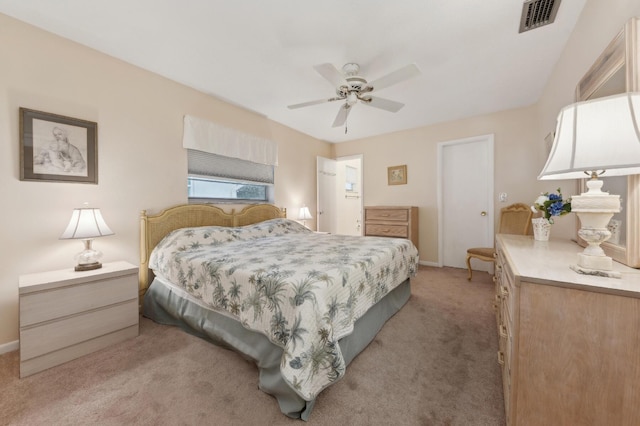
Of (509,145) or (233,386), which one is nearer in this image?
(233,386)

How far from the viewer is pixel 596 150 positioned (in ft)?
2.80

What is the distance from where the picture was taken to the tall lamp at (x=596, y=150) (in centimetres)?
82

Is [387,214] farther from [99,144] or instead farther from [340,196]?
[99,144]

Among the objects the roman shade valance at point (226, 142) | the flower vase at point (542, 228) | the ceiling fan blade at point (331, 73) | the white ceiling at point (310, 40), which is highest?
the white ceiling at point (310, 40)

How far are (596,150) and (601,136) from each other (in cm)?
5

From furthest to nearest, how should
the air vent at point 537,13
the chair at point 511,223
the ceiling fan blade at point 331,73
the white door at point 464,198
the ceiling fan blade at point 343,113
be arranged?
the white door at point 464,198
the chair at point 511,223
the ceiling fan blade at point 343,113
the ceiling fan blade at point 331,73
the air vent at point 537,13

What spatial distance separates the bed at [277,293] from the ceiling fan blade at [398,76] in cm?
153

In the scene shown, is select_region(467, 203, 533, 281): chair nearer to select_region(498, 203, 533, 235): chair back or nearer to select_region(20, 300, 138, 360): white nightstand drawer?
select_region(498, 203, 533, 235): chair back

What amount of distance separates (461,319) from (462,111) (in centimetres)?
304

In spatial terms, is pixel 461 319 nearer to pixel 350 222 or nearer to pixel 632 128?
pixel 632 128

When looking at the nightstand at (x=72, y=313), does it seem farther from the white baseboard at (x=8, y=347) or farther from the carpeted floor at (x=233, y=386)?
the white baseboard at (x=8, y=347)

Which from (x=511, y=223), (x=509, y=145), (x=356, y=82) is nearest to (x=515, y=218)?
(x=511, y=223)

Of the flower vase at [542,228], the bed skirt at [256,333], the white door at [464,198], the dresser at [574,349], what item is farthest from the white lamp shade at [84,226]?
the white door at [464,198]

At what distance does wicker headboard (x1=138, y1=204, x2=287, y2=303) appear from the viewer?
2535mm
